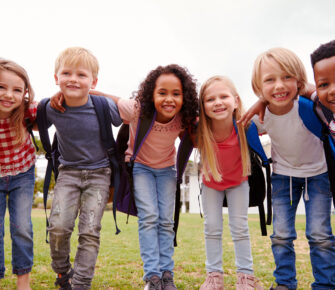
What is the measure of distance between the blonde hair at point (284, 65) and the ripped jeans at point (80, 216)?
157cm

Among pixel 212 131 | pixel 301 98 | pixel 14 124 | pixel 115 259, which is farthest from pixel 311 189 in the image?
pixel 115 259

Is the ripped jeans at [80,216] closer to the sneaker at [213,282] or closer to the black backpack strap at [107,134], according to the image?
the black backpack strap at [107,134]

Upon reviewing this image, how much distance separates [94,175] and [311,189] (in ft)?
6.27

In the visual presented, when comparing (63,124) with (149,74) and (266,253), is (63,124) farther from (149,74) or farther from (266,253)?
(266,253)

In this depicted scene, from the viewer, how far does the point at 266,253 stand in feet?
19.2

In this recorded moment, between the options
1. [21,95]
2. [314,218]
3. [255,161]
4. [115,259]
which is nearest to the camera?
[314,218]

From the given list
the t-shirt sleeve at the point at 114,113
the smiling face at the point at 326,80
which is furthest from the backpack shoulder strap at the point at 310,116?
the t-shirt sleeve at the point at 114,113

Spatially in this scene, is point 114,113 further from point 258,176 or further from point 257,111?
point 258,176

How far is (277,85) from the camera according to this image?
9.26 ft

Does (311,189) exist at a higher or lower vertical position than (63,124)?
lower

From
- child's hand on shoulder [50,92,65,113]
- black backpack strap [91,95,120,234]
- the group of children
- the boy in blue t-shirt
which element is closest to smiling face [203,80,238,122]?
the group of children

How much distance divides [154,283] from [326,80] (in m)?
2.09

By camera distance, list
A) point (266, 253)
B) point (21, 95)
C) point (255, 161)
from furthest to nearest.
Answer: point (266, 253)
point (255, 161)
point (21, 95)

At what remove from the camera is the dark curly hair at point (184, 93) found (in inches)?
126
